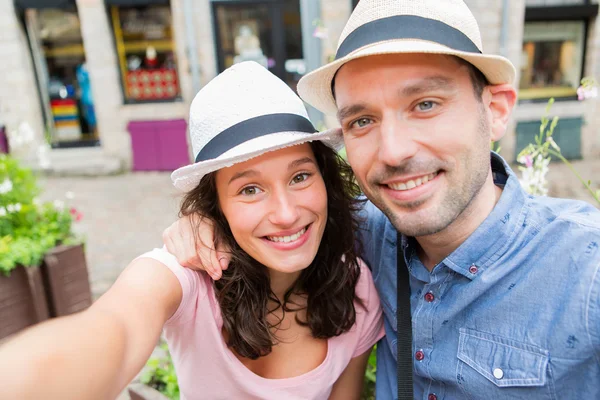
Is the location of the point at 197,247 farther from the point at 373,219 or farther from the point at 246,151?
the point at 373,219

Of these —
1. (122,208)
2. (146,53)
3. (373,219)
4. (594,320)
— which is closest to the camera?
(594,320)

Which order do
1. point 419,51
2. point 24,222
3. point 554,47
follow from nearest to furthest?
1. point 419,51
2. point 24,222
3. point 554,47

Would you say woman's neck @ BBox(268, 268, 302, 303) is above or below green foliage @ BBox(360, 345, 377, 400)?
above

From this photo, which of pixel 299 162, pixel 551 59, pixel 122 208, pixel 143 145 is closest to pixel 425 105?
pixel 299 162

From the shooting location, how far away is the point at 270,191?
1.61 m

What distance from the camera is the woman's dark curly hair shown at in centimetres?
166

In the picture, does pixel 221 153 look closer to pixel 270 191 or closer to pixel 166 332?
pixel 270 191

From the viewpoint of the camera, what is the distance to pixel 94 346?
983 millimetres

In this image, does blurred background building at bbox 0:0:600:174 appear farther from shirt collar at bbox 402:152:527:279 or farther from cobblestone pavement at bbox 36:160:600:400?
shirt collar at bbox 402:152:527:279

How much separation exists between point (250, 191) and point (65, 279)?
8.94 feet

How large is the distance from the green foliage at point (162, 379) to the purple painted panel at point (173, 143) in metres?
7.42

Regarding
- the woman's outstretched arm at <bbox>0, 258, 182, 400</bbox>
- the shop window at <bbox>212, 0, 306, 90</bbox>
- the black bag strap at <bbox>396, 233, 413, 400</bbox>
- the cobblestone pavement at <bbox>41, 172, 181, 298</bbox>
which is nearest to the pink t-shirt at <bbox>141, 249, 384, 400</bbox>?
the woman's outstretched arm at <bbox>0, 258, 182, 400</bbox>

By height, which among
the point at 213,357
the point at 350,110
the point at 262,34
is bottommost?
the point at 213,357

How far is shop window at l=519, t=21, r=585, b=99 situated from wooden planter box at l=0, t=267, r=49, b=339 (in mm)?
8816
